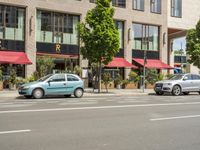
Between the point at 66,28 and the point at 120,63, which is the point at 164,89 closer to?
the point at 120,63

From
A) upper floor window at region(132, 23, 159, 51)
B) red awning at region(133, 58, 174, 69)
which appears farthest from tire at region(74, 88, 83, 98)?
upper floor window at region(132, 23, 159, 51)

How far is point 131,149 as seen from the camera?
7961 millimetres

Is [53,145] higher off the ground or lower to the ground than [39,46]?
lower

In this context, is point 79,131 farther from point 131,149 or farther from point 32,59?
point 32,59

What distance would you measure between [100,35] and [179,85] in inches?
260

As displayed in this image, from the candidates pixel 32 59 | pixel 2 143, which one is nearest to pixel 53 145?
pixel 2 143

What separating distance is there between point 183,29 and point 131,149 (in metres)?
42.0

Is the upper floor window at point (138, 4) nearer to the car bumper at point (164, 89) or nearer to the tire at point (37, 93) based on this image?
the car bumper at point (164, 89)

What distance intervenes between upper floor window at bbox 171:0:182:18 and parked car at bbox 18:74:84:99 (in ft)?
86.3

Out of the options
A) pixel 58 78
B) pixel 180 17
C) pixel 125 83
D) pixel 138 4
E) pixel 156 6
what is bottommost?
pixel 125 83

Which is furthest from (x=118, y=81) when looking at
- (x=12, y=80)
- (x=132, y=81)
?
(x=12, y=80)

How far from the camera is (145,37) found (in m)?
42.7

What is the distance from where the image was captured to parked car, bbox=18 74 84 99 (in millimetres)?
22719

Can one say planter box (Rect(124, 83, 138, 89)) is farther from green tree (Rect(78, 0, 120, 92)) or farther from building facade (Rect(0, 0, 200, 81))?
green tree (Rect(78, 0, 120, 92))
